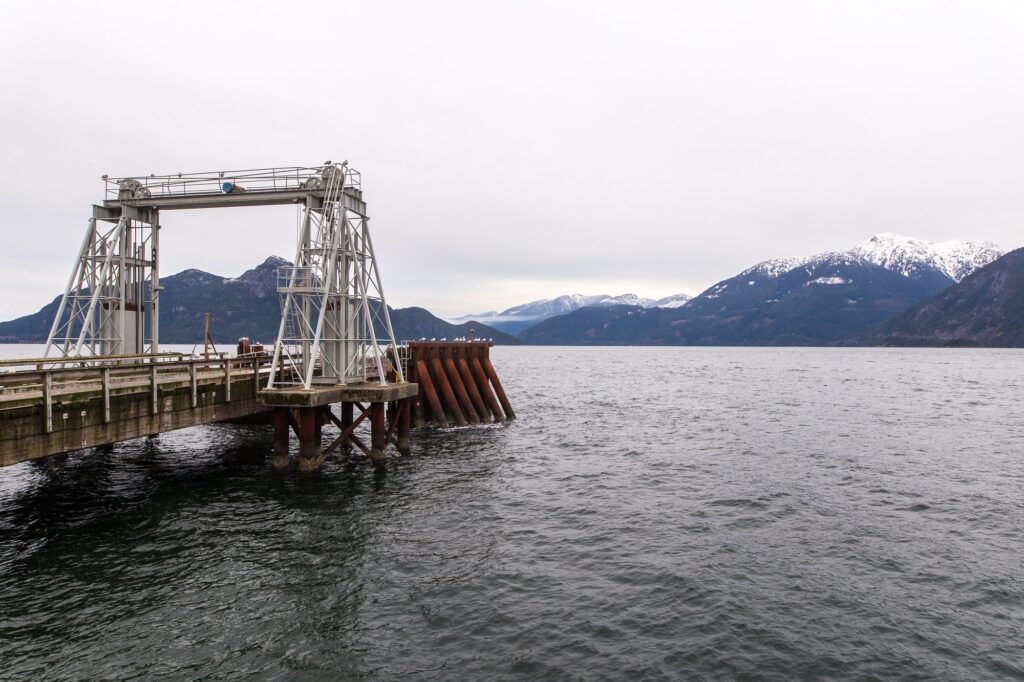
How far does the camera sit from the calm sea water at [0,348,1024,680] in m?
11.1

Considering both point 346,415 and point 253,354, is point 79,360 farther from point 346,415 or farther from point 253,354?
point 346,415

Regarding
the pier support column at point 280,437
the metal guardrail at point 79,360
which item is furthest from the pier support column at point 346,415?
the metal guardrail at point 79,360

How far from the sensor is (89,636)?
11383mm

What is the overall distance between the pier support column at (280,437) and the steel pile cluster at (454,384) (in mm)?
12219

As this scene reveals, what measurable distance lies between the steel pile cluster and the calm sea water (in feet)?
24.8

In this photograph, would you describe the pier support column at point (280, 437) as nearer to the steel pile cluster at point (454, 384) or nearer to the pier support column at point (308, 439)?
the pier support column at point (308, 439)

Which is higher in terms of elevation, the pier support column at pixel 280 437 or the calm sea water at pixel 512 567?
the pier support column at pixel 280 437

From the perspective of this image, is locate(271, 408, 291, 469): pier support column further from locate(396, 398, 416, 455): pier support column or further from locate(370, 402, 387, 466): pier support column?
locate(396, 398, 416, 455): pier support column

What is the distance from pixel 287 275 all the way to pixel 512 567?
16.5 m

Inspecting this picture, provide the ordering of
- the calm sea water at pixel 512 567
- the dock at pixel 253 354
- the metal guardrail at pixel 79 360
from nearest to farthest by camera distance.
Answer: the calm sea water at pixel 512 567
the metal guardrail at pixel 79 360
the dock at pixel 253 354

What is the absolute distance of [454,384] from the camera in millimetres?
38844

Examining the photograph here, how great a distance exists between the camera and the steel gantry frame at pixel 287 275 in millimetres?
25609

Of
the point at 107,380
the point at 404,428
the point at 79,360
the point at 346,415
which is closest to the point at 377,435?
the point at 404,428

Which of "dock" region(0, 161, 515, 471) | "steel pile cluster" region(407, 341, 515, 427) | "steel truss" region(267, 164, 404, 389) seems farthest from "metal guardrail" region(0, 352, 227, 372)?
"steel pile cluster" region(407, 341, 515, 427)
